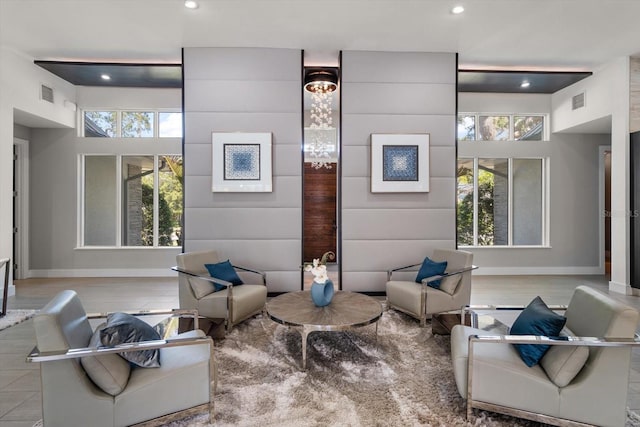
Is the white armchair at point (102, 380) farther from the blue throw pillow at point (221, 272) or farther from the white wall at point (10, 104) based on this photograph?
the white wall at point (10, 104)

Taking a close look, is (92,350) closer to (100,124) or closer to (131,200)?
(131,200)

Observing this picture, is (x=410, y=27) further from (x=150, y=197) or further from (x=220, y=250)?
(x=150, y=197)

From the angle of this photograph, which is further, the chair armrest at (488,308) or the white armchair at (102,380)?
the chair armrest at (488,308)

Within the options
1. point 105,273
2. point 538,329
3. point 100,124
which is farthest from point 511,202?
point 100,124

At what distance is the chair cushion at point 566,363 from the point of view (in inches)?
69.3

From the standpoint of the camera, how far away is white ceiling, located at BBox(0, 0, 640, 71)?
11.6 feet

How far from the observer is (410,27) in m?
3.94

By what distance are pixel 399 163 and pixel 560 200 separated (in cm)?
377

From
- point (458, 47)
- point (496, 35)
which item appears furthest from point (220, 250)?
point (496, 35)

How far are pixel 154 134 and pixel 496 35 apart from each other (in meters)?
5.62

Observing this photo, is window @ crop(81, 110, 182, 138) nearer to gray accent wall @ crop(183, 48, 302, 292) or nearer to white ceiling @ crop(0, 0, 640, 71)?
white ceiling @ crop(0, 0, 640, 71)

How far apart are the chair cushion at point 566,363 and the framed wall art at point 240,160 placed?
3.42m

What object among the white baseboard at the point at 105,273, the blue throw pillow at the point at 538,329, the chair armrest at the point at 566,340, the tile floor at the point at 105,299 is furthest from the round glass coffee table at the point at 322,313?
the white baseboard at the point at 105,273

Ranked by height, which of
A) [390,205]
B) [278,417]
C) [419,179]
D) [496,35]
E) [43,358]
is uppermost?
[496,35]
